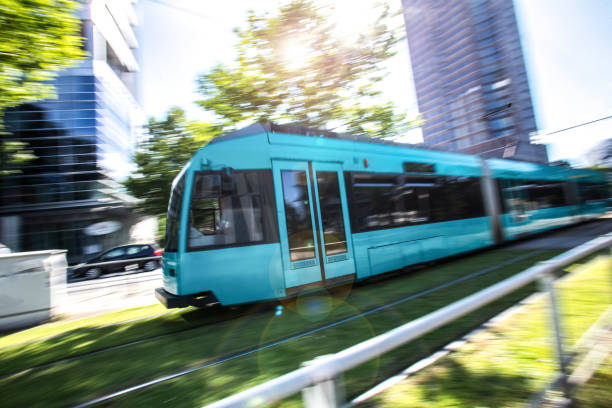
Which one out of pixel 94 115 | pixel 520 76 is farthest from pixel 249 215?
pixel 520 76

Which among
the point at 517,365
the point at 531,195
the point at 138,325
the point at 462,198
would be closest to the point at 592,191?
the point at 531,195

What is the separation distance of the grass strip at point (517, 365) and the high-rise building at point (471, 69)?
65.5 metres

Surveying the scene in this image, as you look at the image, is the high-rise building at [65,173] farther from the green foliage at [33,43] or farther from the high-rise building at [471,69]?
the high-rise building at [471,69]

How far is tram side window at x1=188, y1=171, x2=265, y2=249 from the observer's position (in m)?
5.10

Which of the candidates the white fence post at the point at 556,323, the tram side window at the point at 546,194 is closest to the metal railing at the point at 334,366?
the white fence post at the point at 556,323

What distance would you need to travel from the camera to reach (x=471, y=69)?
234 ft

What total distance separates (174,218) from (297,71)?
7160 mm

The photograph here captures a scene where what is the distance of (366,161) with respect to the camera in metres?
7.00

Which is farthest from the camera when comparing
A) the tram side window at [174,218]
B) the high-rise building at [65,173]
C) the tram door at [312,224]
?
the high-rise building at [65,173]

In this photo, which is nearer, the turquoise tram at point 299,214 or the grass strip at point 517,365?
the grass strip at point 517,365

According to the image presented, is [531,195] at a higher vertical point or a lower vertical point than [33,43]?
lower

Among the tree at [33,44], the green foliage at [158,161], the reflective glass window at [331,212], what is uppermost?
the green foliage at [158,161]

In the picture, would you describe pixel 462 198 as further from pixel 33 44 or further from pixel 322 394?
pixel 33 44

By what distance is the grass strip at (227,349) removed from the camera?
127 inches
